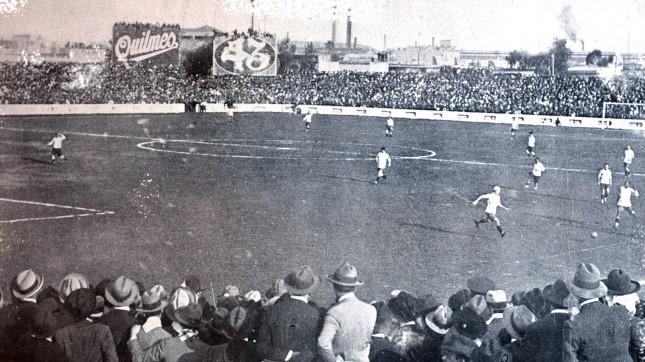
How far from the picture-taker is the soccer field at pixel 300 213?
37.6 feet

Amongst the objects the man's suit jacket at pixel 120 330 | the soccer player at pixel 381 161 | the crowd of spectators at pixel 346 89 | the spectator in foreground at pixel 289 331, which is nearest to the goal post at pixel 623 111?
the crowd of spectators at pixel 346 89

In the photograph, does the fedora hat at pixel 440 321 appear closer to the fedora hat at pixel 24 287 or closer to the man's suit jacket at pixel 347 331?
the man's suit jacket at pixel 347 331

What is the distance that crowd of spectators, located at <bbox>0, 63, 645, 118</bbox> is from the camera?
146ft

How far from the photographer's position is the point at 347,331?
4695 mm

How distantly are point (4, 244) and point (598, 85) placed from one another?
43.3 m

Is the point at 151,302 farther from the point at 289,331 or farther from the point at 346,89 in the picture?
the point at 346,89

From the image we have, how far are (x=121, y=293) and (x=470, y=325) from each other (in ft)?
8.82

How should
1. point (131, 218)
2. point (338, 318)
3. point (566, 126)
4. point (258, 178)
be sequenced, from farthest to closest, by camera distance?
1. point (566, 126)
2. point (258, 178)
3. point (131, 218)
4. point (338, 318)

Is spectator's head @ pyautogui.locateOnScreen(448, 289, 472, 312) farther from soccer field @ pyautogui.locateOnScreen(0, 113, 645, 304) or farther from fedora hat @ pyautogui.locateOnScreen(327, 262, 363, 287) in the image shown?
soccer field @ pyautogui.locateOnScreen(0, 113, 645, 304)

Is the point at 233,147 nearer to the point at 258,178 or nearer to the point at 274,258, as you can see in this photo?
the point at 258,178

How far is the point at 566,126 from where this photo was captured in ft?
142

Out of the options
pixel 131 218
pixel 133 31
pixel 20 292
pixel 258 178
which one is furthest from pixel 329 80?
pixel 20 292

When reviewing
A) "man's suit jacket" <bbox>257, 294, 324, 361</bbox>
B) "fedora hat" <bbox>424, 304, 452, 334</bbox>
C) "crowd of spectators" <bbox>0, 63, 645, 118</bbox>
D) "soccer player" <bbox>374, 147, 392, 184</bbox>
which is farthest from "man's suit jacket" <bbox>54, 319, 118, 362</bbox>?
"crowd of spectators" <bbox>0, 63, 645, 118</bbox>

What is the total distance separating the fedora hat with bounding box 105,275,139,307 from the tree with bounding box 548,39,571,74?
180ft
